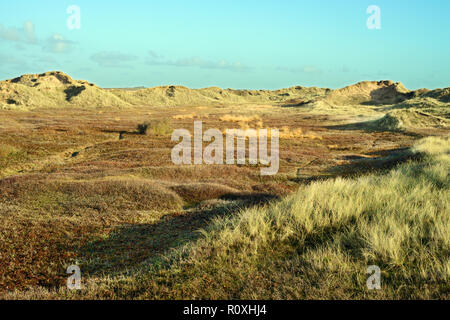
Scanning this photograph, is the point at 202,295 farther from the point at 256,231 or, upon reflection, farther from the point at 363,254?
the point at 363,254

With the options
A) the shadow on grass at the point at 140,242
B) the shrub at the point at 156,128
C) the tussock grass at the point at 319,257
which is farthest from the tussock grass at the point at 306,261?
the shrub at the point at 156,128

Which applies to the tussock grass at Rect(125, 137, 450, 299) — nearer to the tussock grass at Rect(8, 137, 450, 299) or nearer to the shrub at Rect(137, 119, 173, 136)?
the tussock grass at Rect(8, 137, 450, 299)

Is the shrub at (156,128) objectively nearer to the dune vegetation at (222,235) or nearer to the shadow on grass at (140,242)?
the dune vegetation at (222,235)

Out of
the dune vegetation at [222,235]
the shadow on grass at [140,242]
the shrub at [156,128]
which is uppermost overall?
the shrub at [156,128]

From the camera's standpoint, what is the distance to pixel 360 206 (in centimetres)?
759

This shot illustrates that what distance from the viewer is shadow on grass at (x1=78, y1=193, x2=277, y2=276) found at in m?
7.00

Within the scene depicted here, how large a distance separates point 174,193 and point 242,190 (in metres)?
3.28

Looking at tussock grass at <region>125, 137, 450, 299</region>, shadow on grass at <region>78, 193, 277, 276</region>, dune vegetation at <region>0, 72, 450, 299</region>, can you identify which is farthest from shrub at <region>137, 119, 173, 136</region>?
tussock grass at <region>125, 137, 450, 299</region>

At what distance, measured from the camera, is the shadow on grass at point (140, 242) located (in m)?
7.00

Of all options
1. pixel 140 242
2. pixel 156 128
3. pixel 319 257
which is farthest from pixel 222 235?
pixel 156 128

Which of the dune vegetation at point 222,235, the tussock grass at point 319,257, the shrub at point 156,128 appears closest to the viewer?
the tussock grass at point 319,257

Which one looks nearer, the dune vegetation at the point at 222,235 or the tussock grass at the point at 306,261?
the tussock grass at the point at 306,261
